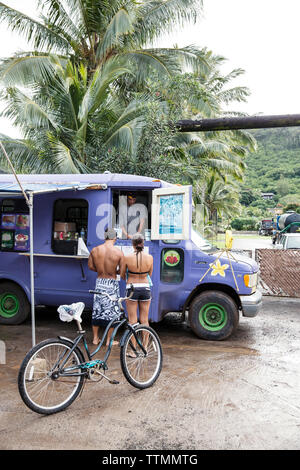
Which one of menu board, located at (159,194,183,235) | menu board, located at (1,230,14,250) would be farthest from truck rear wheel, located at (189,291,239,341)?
menu board, located at (1,230,14,250)

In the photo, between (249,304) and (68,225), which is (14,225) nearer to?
(68,225)

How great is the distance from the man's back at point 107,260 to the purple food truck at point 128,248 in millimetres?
930

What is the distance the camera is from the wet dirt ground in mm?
3680

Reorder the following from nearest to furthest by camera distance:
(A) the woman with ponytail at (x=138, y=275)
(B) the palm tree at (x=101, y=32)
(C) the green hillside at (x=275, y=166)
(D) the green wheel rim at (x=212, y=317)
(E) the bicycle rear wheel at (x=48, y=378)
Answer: (E) the bicycle rear wheel at (x=48, y=378) → (A) the woman with ponytail at (x=138, y=275) → (D) the green wheel rim at (x=212, y=317) → (B) the palm tree at (x=101, y=32) → (C) the green hillside at (x=275, y=166)

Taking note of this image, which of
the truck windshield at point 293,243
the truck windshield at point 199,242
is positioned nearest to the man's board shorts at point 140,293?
the truck windshield at point 199,242

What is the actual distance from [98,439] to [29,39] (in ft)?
49.7

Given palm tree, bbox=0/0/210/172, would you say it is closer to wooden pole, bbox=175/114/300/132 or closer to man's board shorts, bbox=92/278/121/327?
wooden pole, bbox=175/114/300/132

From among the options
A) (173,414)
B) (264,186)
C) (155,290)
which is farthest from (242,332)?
(264,186)

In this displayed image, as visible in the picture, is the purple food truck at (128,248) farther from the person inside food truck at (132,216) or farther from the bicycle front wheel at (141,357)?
the bicycle front wheel at (141,357)

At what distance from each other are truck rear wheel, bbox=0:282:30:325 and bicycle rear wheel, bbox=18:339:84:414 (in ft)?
11.3

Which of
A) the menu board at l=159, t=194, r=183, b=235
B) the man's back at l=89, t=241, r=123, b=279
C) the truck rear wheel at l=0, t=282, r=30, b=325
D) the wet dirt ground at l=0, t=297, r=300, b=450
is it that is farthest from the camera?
the truck rear wheel at l=0, t=282, r=30, b=325

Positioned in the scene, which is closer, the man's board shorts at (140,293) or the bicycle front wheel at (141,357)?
the bicycle front wheel at (141,357)

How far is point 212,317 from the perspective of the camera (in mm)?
6891

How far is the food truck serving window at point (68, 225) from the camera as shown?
283 inches
